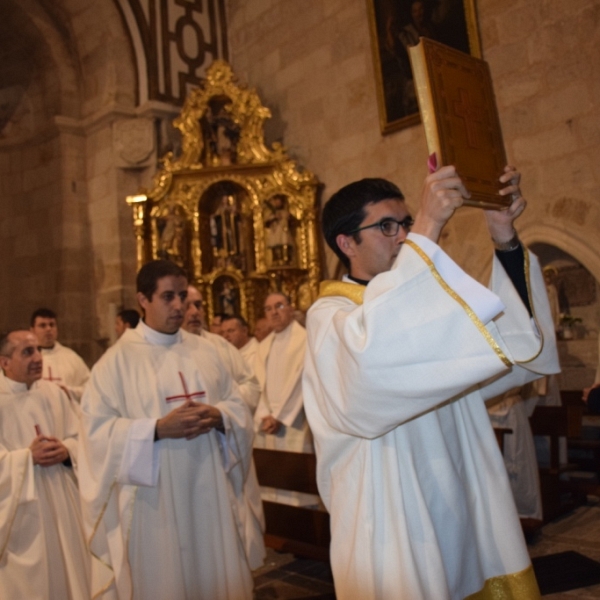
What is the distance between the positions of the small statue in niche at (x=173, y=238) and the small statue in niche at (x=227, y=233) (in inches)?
17.0

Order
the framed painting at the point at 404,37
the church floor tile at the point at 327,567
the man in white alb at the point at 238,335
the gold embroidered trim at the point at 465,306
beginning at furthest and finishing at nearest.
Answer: the man in white alb at the point at 238,335
the framed painting at the point at 404,37
the church floor tile at the point at 327,567
the gold embroidered trim at the point at 465,306

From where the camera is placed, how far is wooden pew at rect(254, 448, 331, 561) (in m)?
4.64

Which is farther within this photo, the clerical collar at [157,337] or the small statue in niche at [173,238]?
the small statue in niche at [173,238]

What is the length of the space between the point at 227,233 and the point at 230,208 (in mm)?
336

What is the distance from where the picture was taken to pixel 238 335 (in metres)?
7.61

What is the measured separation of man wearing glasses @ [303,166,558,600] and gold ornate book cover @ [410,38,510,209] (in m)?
0.09

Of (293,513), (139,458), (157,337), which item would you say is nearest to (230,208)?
(293,513)

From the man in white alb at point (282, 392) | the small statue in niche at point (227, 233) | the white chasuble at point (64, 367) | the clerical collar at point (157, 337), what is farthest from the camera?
the small statue in niche at point (227, 233)

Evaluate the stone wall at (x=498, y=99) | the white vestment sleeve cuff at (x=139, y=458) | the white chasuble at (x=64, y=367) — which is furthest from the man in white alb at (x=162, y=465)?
the stone wall at (x=498, y=99)

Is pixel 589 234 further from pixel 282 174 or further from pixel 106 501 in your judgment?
pixel 106 501

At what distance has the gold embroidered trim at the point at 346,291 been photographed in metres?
2.07

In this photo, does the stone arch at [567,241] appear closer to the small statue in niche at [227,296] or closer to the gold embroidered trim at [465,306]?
the small statue in niche at [227,296]

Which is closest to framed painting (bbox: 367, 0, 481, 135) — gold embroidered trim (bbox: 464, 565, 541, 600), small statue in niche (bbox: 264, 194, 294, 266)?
small statue in niche (bbox: 264, 194, 294, 266)

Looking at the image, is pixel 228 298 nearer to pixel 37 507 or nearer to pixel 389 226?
pixel 37 507
